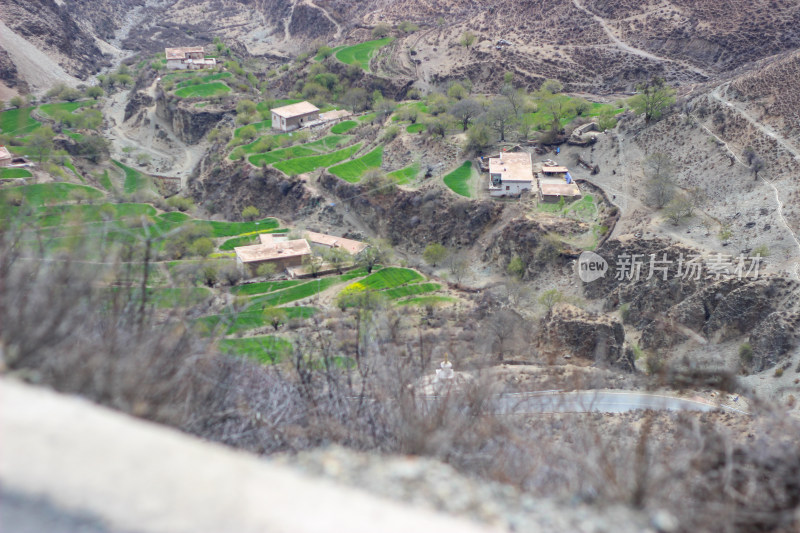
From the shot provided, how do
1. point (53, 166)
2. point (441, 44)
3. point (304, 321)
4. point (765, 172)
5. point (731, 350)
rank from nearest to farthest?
point (731, 350), point (304, 321), point (765, 172), point (53, 166), point (441, 44)

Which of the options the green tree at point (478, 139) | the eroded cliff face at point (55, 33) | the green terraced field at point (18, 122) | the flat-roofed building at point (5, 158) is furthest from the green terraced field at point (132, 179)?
the eroded cliff face at point (55, 33)

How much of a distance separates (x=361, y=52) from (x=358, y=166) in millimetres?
32637

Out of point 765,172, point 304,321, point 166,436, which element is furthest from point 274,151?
point 166,436

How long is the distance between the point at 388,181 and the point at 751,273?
26955 mm

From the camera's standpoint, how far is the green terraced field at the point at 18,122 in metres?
62.3

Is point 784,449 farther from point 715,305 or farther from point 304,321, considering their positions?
point 304,321

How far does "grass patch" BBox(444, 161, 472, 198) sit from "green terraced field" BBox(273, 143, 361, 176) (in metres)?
11.4

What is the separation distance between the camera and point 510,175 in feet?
138

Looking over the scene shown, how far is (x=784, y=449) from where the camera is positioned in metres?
10.2

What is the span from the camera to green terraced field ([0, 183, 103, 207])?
41.0m

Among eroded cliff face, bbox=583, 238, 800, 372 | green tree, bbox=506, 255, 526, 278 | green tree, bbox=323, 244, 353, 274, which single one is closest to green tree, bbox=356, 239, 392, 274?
green tree, bbox=323, 244, 353, 274

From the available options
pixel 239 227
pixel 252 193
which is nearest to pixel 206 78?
pixel 252 193

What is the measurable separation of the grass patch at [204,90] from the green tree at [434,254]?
41441 mm

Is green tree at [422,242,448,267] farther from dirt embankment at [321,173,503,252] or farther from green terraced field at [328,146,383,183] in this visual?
green terraced field at [328,146,383,183]
